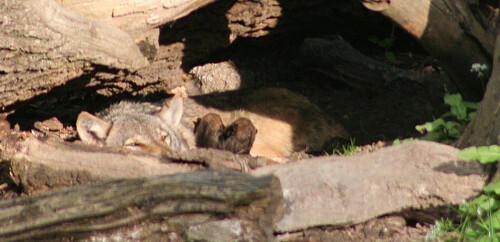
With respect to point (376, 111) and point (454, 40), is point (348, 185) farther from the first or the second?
point (376, 111)

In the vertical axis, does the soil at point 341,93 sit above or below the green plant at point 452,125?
A: below

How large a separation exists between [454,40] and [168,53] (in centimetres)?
329

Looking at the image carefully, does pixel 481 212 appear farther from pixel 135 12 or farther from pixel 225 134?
pixel 225 134

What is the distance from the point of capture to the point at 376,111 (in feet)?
20.6

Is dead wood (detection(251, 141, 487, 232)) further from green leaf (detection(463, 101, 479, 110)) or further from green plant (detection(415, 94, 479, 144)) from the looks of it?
green leaf (detection(463, 101, 479, 110))

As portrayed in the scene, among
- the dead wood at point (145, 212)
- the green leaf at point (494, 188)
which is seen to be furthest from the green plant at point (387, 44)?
the dead wood at point (145, 212)

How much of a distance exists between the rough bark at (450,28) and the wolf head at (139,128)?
261 cm

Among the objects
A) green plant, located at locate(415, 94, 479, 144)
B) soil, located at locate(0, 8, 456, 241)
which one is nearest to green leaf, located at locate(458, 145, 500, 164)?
green plant, located at locate(415, 94, 479, 144)

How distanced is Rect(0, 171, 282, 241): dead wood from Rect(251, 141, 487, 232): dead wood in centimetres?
51

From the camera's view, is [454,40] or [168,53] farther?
[168,53]

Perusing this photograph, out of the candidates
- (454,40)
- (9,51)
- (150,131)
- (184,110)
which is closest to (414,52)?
(454,40)

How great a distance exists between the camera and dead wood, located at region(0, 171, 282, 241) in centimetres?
247

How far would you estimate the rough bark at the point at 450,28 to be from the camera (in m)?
4.67

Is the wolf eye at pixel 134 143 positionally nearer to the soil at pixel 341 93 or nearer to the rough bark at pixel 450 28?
the soil at pixel 341 93
